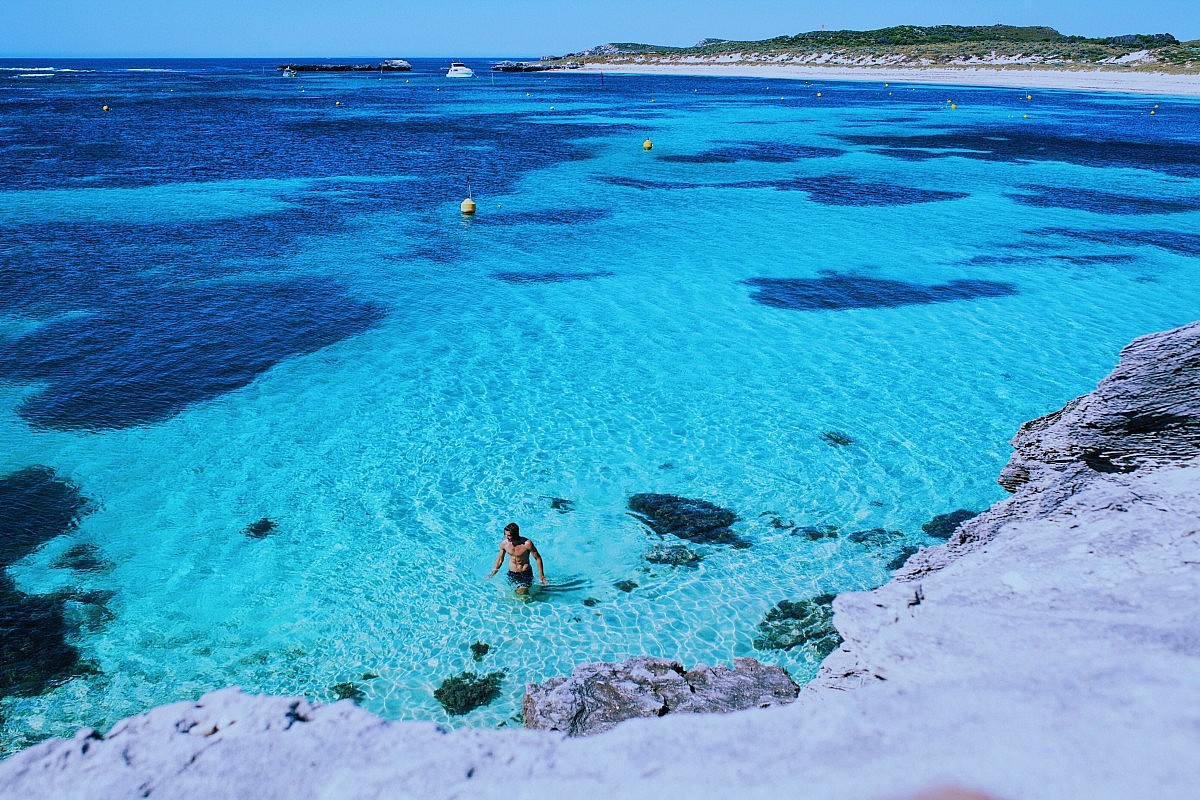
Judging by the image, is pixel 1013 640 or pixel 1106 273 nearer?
pixel 1013 640

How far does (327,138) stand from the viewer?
5431cm

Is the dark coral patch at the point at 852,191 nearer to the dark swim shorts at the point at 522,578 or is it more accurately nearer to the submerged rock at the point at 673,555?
the submerged rock at the point at 673,555

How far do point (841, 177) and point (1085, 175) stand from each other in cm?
1300

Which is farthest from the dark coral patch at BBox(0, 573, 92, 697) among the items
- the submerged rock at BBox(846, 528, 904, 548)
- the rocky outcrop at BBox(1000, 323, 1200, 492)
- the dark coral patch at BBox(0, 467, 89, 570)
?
the rocky outcrop at BBox(1000, 323, 1200, 492)

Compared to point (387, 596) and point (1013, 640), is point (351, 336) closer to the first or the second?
point (387, 596)

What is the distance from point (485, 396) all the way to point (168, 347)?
27.6 ft

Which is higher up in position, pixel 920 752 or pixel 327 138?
pixel 327 138

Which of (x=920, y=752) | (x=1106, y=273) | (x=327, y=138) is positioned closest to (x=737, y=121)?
(x=327, y=138)

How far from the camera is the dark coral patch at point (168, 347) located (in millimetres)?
15727

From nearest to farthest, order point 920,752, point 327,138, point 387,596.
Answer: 1. point 920,752
2. point 387,596
3. point 327,138

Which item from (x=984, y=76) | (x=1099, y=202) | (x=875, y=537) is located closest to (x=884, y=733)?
(x=875, y=537)

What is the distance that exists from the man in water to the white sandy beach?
111904 mm

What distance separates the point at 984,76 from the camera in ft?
392

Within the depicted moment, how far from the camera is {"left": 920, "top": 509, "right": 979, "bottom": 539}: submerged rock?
40.0ft
